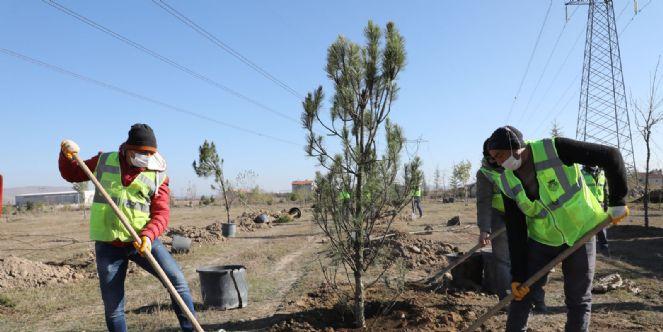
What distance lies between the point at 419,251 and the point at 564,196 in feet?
17.5

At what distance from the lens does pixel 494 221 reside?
4.69 m

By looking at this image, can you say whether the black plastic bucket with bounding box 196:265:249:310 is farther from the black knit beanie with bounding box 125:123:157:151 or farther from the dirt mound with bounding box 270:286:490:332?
the black knit beanie with bounding box 125:123:157:151

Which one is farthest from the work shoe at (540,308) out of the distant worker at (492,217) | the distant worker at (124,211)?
the distant worker at (124,211)

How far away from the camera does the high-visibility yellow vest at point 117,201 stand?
3.16 meters

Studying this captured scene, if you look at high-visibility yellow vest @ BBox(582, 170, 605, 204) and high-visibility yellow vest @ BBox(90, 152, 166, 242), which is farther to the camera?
high-visibility yellow vest @ BBox(582, 170, 605, 204)

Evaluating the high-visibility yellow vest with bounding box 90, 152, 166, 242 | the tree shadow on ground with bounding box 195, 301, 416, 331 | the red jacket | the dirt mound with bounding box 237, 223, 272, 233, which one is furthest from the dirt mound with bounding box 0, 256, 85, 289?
the dirt mound with bounding box 237, 223, 272, 233

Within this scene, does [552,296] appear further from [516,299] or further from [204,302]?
[204,302]

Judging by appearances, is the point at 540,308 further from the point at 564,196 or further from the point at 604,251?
the point at 604,251

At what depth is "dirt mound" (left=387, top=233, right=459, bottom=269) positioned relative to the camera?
756 cm

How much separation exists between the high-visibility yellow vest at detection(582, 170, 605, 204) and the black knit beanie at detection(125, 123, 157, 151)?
20.7 feet

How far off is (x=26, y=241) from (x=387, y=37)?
46.1 feet

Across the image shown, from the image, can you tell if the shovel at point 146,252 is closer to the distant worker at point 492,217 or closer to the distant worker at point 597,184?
the distant worker at point 492,217

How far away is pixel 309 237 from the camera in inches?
491

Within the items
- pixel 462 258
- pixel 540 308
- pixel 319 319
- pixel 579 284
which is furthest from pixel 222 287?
pixel 579 284
